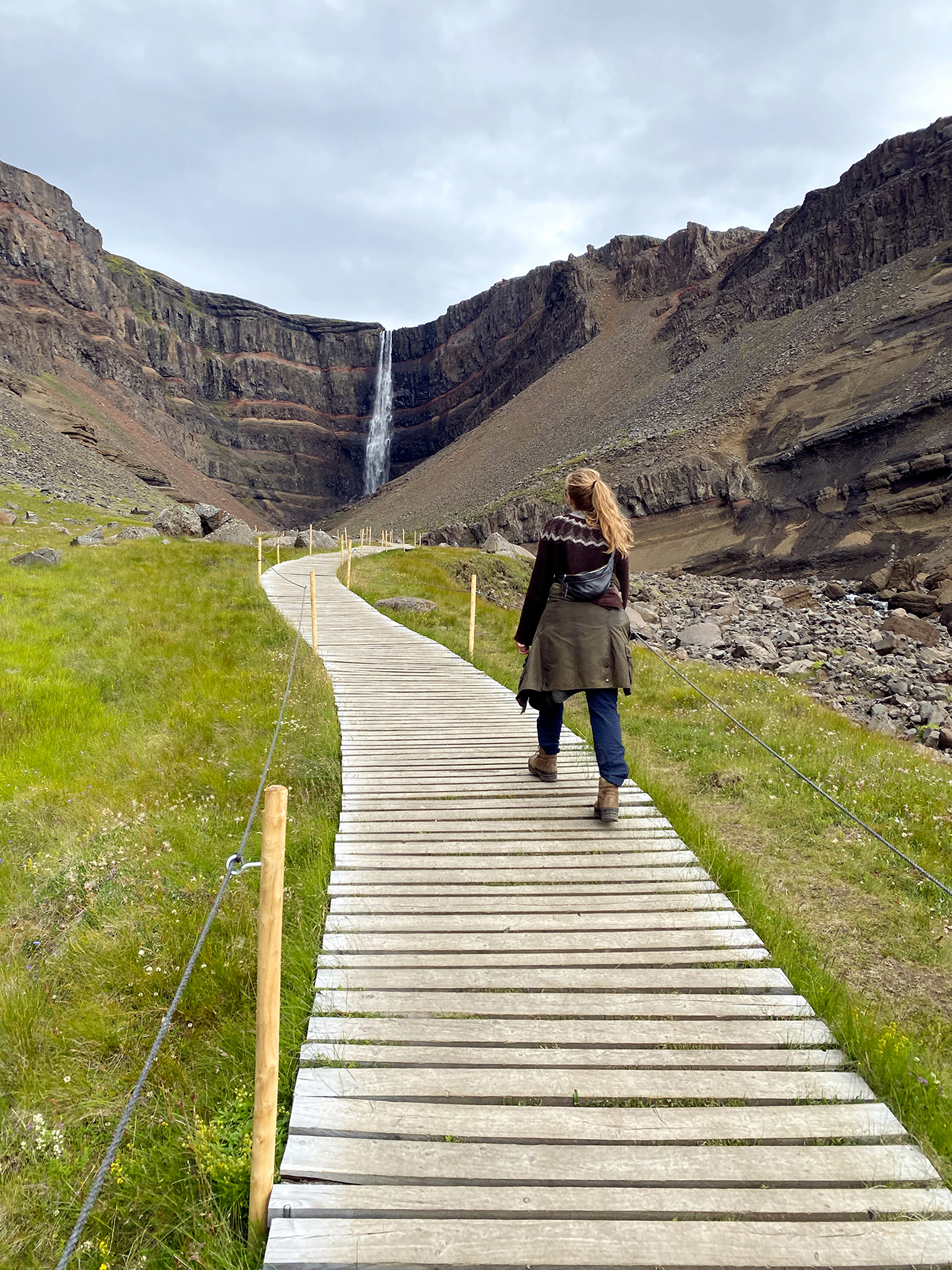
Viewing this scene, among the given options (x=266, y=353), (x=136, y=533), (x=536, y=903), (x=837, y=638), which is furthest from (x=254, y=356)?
(x=536, y=903)

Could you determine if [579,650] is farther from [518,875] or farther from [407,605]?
[407,605]

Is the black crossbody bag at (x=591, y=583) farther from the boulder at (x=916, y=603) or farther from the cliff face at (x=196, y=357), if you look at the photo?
the cliff face at (x=196, y=357)

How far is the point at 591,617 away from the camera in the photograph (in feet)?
15.1

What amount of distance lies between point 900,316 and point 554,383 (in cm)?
4367

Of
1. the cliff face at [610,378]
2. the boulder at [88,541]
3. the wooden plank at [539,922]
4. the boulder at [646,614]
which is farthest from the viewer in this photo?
the cliff face at [610,378]

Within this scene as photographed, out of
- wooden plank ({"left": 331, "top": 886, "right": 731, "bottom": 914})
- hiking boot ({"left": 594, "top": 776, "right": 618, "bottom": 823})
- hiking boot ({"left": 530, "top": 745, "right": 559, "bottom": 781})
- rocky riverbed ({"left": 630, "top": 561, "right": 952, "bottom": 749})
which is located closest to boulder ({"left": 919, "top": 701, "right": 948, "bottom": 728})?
rocky riverbed ({"left": 630, "top": 561, "right": 952, "bottom": 749})

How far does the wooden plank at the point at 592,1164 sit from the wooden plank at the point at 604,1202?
0.03 metres

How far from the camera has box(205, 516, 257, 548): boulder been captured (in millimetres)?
27047

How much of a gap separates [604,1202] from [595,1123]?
294mm

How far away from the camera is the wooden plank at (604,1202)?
2.07 meters

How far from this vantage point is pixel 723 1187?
2.17 m

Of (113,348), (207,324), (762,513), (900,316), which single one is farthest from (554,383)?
(207,324)

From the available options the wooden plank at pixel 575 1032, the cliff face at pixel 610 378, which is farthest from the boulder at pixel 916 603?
the wooden plank at pixel 575 1032

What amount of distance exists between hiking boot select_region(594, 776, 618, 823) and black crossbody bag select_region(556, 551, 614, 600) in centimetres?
125
